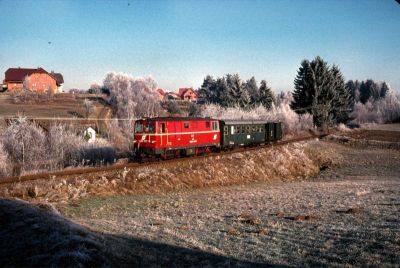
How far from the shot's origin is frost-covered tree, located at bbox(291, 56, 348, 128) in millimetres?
61938

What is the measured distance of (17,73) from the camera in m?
100

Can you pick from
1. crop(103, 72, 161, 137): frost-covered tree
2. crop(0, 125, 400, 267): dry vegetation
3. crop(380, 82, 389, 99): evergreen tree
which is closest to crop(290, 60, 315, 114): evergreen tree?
crop(103, 72, 161, 137): frost-covered tree

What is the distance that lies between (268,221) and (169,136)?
13.9 metres

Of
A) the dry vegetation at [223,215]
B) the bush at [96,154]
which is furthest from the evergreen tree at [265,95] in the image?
the bush at [96,154]

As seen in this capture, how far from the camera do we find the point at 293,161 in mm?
31750

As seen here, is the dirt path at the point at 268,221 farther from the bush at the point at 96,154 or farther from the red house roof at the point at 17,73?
the red house roof at the point at 17,73

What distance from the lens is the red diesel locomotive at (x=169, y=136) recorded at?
82.9 feet

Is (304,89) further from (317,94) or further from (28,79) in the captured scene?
(28,79)

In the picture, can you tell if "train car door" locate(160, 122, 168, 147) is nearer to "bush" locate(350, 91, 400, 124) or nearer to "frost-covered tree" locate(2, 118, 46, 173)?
"frost-covered tree" locate(2, 118, 46, 173)

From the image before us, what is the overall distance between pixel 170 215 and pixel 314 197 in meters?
7.59

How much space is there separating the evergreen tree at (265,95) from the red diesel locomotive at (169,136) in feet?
176

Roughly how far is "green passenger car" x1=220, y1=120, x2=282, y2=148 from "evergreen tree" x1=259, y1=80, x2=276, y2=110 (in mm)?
36290

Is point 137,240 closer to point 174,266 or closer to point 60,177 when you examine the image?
point 174,266

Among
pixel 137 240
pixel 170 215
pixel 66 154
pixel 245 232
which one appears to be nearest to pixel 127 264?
pixel 137 240
